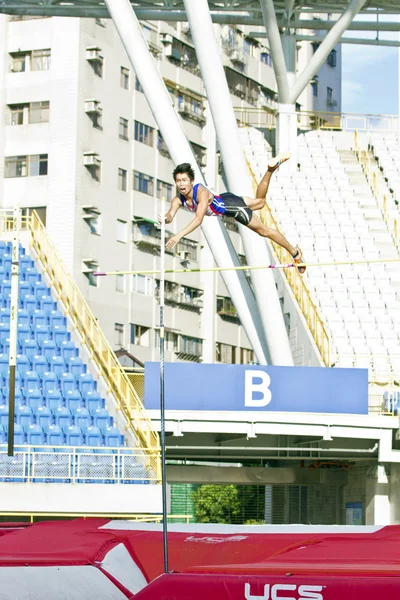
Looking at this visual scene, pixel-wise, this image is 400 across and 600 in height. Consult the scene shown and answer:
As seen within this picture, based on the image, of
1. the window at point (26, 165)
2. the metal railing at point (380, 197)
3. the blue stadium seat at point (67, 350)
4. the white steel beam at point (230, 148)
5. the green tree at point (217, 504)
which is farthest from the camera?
the green tree at point (217, 504)

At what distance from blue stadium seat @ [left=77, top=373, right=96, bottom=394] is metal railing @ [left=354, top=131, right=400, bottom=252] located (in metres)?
10.3

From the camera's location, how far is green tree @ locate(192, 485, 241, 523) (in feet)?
157

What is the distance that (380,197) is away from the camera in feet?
115

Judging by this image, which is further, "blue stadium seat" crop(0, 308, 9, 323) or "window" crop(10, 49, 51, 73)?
"window" crop(10, 49, 51, 73)

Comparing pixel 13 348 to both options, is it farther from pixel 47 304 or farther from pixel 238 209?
pixel 238 209

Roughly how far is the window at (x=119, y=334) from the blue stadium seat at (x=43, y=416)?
73.3ft

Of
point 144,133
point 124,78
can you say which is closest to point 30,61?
point 124,78

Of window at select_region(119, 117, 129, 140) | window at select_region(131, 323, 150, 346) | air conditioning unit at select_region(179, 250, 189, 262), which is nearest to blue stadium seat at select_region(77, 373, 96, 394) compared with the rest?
window at select_region(131, 323, 150, 346)

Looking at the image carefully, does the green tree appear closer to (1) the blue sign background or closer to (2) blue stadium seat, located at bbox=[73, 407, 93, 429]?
(2) blue stadium seat, located at bbox=[73, 407, 93, 429]

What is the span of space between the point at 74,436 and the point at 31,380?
6.87 ft

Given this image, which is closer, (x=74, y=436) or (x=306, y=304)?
(x=74, y=436)

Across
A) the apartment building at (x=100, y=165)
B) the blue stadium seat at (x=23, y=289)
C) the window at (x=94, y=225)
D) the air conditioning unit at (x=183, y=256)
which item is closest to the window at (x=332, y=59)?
the apartment building at (x=100, y=165)

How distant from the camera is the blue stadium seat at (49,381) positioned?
82.1 feet

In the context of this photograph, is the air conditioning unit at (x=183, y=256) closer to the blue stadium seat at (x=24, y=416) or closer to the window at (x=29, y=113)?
the window at (x=29, y=113)
